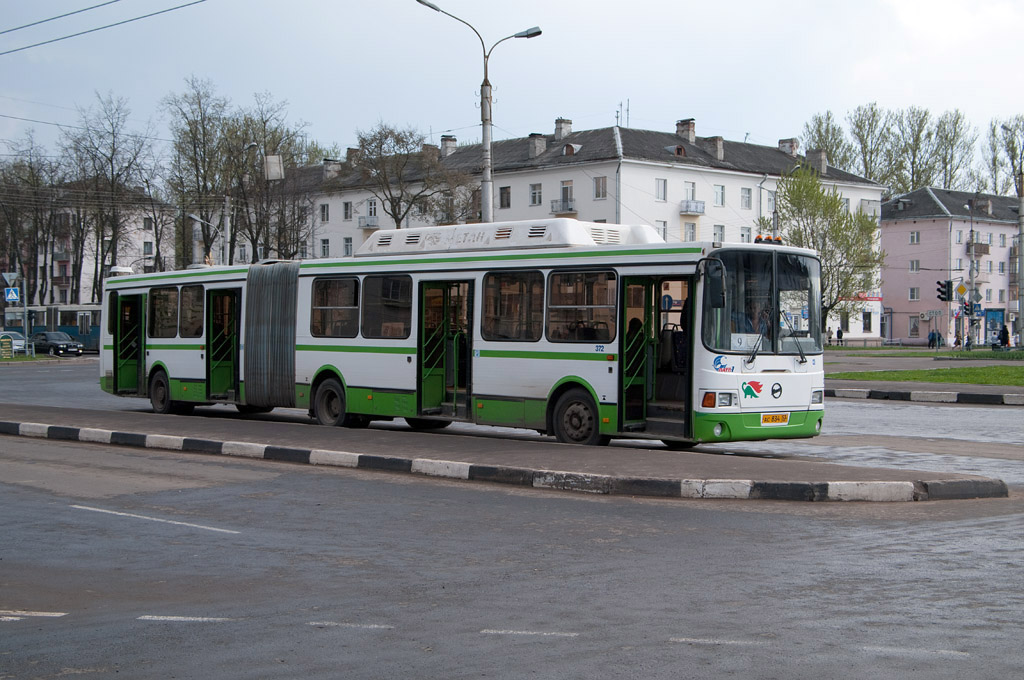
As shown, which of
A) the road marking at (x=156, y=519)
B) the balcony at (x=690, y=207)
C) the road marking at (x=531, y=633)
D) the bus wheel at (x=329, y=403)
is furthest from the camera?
the balcony at (x=690, y=207)

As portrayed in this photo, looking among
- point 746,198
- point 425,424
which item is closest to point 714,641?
point 425,424

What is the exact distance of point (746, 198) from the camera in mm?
85500

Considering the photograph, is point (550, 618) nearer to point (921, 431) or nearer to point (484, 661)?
point (484, 661)

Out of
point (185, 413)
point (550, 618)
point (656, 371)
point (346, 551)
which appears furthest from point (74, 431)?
point (550, 618)

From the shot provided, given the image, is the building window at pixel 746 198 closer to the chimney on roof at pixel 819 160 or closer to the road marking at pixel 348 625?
the chimney on roof at pixel 819 160

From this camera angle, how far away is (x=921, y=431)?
Answer: 17.5 metres

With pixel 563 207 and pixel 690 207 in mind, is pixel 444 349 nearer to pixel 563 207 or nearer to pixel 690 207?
pixel 563 207

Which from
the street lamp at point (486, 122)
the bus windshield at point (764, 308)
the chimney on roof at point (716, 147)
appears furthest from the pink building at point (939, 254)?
the bus windshield at point (764, 308)

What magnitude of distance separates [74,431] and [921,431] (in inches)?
537

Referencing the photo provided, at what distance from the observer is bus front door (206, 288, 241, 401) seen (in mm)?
20516

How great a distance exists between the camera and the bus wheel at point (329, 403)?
1819 centimetres

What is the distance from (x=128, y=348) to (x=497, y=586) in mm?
18088

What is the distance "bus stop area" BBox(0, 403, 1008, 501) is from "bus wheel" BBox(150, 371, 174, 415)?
11.3 feet

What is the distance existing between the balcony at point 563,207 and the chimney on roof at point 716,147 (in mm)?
13458
